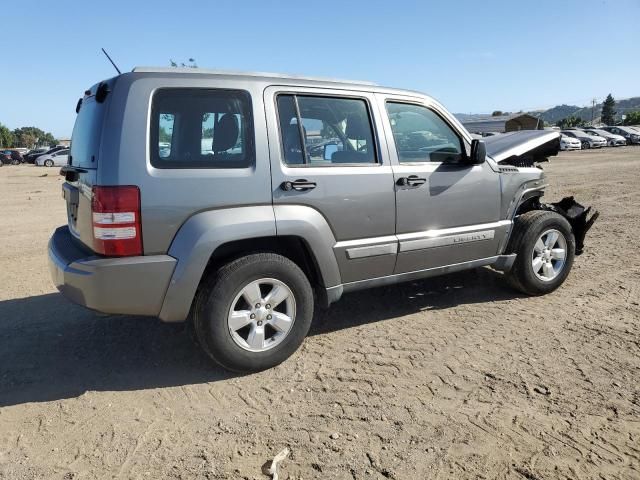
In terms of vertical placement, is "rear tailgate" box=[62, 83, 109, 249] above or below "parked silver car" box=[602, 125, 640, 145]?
below

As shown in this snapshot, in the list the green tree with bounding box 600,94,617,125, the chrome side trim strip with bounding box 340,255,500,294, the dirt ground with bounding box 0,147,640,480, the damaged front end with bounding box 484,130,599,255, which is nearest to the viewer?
the dirt ground with bounding box 0,147,640,480

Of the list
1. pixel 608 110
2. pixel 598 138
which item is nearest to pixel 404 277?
pixel 598 138

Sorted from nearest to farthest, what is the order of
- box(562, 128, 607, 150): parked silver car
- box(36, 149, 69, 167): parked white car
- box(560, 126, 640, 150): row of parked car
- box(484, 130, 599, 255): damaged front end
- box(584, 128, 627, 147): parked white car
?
box(484, 130, 599, 255): damaged front end
box(560, 126, 640, 150): row of parked car
box(36, 149, 69, 167): parked white car
box(562, 128, 607, 150): parked silver car
box(584, 128, 627, 147): parked white car

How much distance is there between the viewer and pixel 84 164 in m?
3.41

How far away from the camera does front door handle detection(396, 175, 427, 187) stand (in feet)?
13.0

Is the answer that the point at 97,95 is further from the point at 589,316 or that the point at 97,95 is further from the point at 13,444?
the point at 589,316

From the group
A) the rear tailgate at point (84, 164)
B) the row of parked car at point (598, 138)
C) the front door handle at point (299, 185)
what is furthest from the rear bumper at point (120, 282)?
the row of parked car at point (598, 138)

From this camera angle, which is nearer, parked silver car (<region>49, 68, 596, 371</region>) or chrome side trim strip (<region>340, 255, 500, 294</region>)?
parked silver car (<region>49, 68, 596, 371</region>)

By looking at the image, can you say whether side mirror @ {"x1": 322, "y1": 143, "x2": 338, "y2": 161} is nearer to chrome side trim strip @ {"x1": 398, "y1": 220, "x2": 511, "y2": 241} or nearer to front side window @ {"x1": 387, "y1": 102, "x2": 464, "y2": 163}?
front side window @ {"x1": 387, "y1": 102, "x2": 464, "y2": 163}

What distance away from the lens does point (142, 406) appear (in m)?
3.15

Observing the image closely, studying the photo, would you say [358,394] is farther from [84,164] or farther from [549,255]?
[549,255]

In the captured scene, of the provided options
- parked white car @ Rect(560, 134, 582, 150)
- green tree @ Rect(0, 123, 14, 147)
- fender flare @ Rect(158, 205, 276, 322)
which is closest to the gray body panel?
fender flare @ Rect(158, 205, 276, 322)

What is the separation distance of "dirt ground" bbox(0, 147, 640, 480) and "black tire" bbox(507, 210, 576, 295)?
14 centimetres

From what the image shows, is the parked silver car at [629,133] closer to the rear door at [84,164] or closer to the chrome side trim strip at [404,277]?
the chrome side trim strip at [404,277]
